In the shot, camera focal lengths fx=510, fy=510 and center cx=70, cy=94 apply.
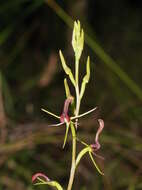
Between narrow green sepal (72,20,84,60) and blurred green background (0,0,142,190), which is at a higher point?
blurred green background (0,0,142,190)

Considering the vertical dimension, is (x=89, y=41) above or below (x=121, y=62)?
below

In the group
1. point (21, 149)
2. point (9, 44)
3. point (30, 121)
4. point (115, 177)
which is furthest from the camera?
point (9, 44)

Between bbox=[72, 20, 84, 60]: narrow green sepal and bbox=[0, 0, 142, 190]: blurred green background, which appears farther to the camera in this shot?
bbox=[0, 0, 142, 190]: blurred green background

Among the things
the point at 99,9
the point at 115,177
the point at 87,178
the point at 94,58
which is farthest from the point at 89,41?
the point at 99,9

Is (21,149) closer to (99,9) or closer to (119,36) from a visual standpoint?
(119,36)

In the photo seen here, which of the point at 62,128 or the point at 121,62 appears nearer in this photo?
the point at 62,128

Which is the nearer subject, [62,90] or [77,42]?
[77,42]

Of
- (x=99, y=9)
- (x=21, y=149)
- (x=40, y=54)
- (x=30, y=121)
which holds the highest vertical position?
(x=99, y=9)

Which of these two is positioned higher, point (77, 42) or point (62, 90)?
point (62, 90)
